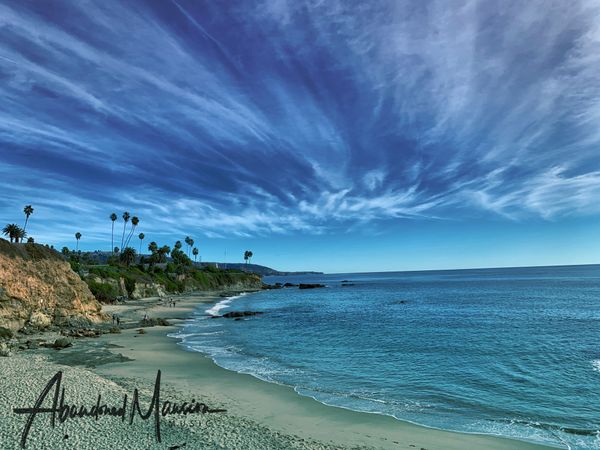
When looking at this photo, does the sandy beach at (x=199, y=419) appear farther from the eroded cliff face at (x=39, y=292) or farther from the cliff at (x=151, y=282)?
the cliff at (x=151, y=282)

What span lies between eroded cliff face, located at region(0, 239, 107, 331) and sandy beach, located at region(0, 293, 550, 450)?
1419cm

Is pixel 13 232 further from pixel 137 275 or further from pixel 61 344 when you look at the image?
pixel 61 344

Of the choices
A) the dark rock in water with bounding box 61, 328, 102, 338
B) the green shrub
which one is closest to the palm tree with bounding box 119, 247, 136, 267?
the green shrub

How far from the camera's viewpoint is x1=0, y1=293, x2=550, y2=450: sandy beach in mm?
13648

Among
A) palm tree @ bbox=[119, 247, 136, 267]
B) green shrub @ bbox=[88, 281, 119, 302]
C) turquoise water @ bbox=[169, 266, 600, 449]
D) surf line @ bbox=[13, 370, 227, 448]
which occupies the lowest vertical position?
turquoise water @ bbox=[169, 266, 600, 449]

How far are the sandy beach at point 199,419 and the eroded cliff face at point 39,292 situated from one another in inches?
559

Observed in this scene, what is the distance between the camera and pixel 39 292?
42.2 m

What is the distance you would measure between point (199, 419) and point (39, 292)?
3669 centimetres

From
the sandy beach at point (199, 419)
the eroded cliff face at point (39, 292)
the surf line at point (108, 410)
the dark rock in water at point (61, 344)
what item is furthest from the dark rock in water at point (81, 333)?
the surf line at point (108, 410)

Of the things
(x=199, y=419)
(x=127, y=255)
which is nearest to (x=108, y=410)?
(x=199, y=419)

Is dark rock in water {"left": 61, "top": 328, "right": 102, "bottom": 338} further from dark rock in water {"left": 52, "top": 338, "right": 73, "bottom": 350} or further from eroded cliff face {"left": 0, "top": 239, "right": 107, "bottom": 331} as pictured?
dark rock in water {"left": 52, "top": 338, "right": 73, "bottom": 350}

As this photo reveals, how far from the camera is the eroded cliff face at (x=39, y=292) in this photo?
38.2 metres

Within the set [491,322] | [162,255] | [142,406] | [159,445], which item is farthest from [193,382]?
[162,255]

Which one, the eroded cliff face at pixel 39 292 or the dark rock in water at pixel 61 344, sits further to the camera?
the eroded cliff face at pixel 39 292
